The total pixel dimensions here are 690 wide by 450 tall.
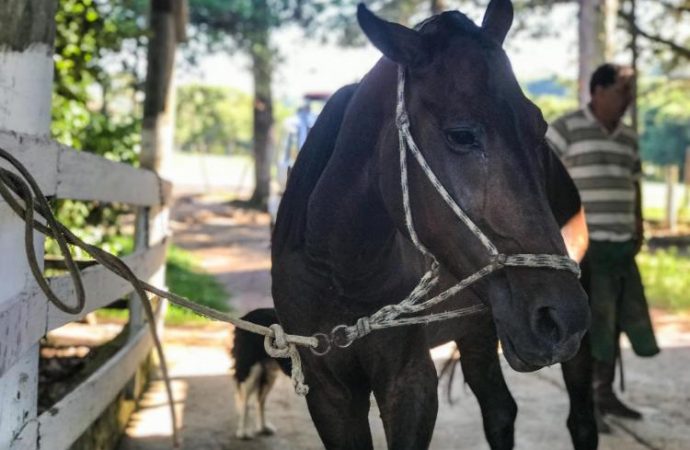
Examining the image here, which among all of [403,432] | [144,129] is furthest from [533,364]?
[144,129]

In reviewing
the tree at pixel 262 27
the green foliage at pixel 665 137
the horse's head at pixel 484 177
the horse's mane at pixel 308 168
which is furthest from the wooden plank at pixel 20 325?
the green foliage at pixel 665 137

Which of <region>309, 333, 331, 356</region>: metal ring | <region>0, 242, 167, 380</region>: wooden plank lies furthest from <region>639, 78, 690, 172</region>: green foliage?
<region>309, 333, 331, 356</region>: metal ring

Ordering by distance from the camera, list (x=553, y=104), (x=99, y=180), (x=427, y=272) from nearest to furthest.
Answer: (x=427, y=272)
(x=99, y=180)
(x=553, y=104)

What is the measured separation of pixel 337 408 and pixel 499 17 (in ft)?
4.43

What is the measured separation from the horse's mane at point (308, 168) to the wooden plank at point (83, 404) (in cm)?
92

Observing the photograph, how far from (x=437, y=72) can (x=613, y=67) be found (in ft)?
10.4

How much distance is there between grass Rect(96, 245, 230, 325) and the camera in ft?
27.4

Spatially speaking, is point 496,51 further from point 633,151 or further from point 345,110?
point 633,151

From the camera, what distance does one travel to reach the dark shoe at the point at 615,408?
4.91 m

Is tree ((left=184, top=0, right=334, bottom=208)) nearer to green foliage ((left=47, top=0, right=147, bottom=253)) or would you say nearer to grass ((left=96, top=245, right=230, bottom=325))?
grass ((left=96, top=245, right=230, bottom=325))

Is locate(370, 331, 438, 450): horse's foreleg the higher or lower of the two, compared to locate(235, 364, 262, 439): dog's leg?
higher

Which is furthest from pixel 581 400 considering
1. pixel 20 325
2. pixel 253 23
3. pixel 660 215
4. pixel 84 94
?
pixel 660 215

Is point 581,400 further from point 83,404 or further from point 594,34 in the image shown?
point 594,34

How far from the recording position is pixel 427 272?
2.13m
